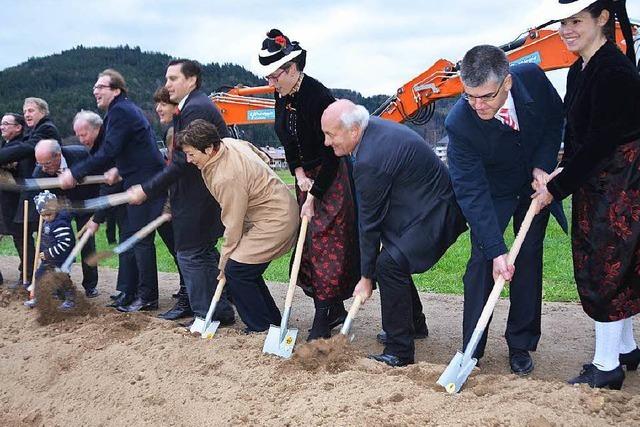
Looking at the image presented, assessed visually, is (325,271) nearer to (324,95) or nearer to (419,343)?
(419,343)

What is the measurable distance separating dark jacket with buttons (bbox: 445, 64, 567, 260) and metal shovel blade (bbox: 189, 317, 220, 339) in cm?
200

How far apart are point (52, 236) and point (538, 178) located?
4343 millimetres

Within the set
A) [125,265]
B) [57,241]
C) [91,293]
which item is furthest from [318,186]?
[91,293]

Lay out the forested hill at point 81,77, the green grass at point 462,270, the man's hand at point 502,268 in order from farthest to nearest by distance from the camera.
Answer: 1. the forested hill at point 81,77
2. the green grass at point 462,270
3. the man's hand at point 502,268

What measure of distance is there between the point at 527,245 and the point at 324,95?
170cm

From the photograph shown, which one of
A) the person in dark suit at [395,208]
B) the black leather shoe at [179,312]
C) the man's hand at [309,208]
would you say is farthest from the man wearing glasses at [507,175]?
the black leather shoe at [179,312]

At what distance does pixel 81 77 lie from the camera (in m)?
60.7

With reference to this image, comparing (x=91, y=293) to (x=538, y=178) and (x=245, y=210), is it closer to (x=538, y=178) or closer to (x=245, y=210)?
(x=245, y=210)

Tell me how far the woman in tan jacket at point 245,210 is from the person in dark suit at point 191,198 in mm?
367

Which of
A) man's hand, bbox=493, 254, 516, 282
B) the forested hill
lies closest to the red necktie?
man's hand, bbox=493, 254, 516, 282

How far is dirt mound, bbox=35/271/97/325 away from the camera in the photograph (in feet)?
17.1

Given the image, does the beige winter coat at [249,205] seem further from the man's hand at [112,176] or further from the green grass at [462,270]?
the green grass at [462,270]

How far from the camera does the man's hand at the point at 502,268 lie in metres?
3.34

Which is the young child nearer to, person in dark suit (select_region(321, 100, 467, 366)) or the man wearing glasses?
person in dark suit (select_region(321, 100, 467, 366))
